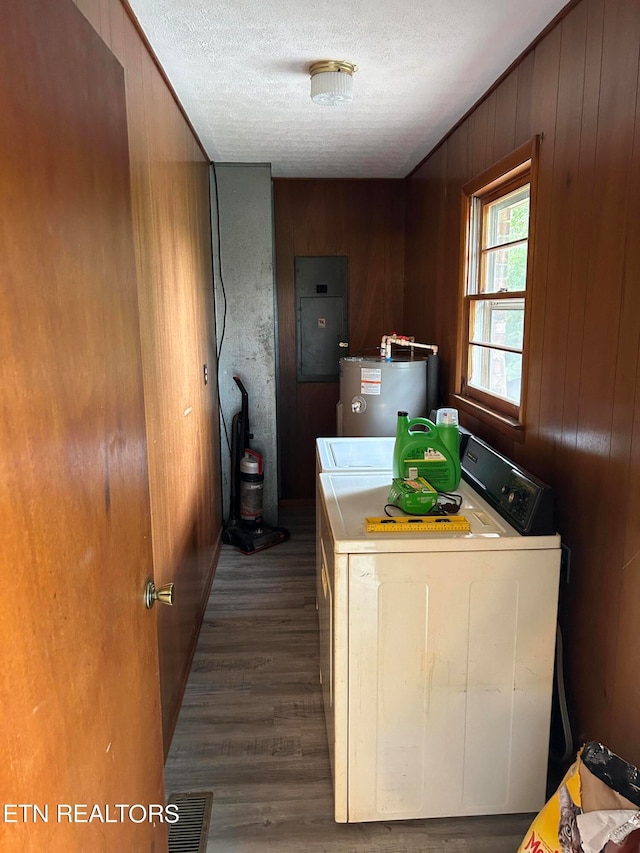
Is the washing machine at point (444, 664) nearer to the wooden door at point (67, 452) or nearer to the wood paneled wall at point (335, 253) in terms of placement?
the wooden door at point (67, 452)

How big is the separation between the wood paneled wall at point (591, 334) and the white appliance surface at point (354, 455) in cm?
52

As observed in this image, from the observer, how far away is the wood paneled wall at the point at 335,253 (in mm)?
4395

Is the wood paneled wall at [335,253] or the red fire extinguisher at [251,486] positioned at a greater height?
the wood paneled wall at [335,253]

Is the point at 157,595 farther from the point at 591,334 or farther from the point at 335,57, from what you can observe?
the point at 335,57

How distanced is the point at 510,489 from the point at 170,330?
1.42 m

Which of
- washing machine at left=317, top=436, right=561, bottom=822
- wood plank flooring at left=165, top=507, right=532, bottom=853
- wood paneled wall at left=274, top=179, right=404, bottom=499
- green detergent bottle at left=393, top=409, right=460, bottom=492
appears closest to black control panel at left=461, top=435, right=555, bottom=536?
washing machine at left=317, top=436, right=561, bottom=822

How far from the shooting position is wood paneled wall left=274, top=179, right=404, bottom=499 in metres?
4.39

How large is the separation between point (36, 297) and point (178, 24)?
5.27 feet

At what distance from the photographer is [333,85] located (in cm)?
231

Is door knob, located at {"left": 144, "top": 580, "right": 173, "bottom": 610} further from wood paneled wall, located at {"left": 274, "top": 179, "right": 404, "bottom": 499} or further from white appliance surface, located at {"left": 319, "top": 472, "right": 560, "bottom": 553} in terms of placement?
wood paneled wall, located at {"left": 274, "top": 179, "right": 404, "bottom": 499}

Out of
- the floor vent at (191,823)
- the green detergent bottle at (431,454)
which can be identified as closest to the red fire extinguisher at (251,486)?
the green detergent bottle at (431,454)

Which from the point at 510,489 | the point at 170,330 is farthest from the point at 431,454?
the point at 170,330

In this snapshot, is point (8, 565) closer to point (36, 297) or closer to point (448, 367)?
point (36, 297)

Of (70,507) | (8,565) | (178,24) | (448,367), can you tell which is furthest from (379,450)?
(8,565)
